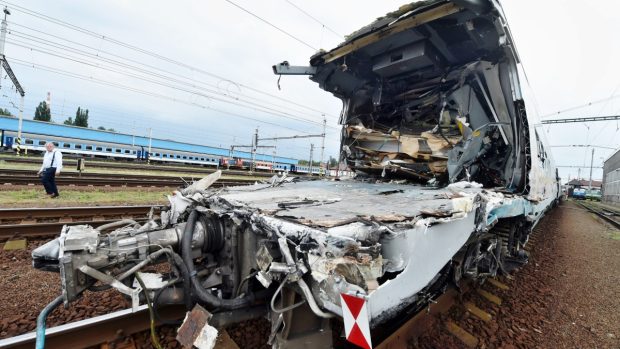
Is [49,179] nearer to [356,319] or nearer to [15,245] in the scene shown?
[15,245]

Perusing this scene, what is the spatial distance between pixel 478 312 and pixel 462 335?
65 cm

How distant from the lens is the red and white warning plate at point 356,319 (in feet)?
4.61

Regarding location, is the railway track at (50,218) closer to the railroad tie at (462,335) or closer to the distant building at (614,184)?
the railroad tie at (462,335)

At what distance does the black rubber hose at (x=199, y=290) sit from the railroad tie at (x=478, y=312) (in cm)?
266

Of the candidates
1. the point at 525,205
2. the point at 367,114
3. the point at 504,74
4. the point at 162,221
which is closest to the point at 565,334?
the point at 525,205

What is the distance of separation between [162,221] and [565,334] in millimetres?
4307

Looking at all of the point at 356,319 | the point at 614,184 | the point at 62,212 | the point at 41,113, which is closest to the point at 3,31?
the point at 62,212

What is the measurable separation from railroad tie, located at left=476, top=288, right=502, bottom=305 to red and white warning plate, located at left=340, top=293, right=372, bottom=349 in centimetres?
333

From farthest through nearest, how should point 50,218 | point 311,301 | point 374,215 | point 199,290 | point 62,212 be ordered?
1. point 62,212
2. point 50,218
3. point 199,290
4. point 374,215
5. point 311,301

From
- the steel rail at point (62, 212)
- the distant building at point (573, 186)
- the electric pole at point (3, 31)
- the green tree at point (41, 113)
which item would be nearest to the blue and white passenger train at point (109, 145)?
the electric pole at point (3, 31)

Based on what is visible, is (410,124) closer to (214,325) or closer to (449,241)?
(449,241)

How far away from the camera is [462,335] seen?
3055 mm

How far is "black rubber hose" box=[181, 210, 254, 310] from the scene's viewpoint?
2.12 m

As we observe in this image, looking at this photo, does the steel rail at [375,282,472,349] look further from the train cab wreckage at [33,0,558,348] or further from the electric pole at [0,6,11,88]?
the electric pole at [0,6,11,88]
